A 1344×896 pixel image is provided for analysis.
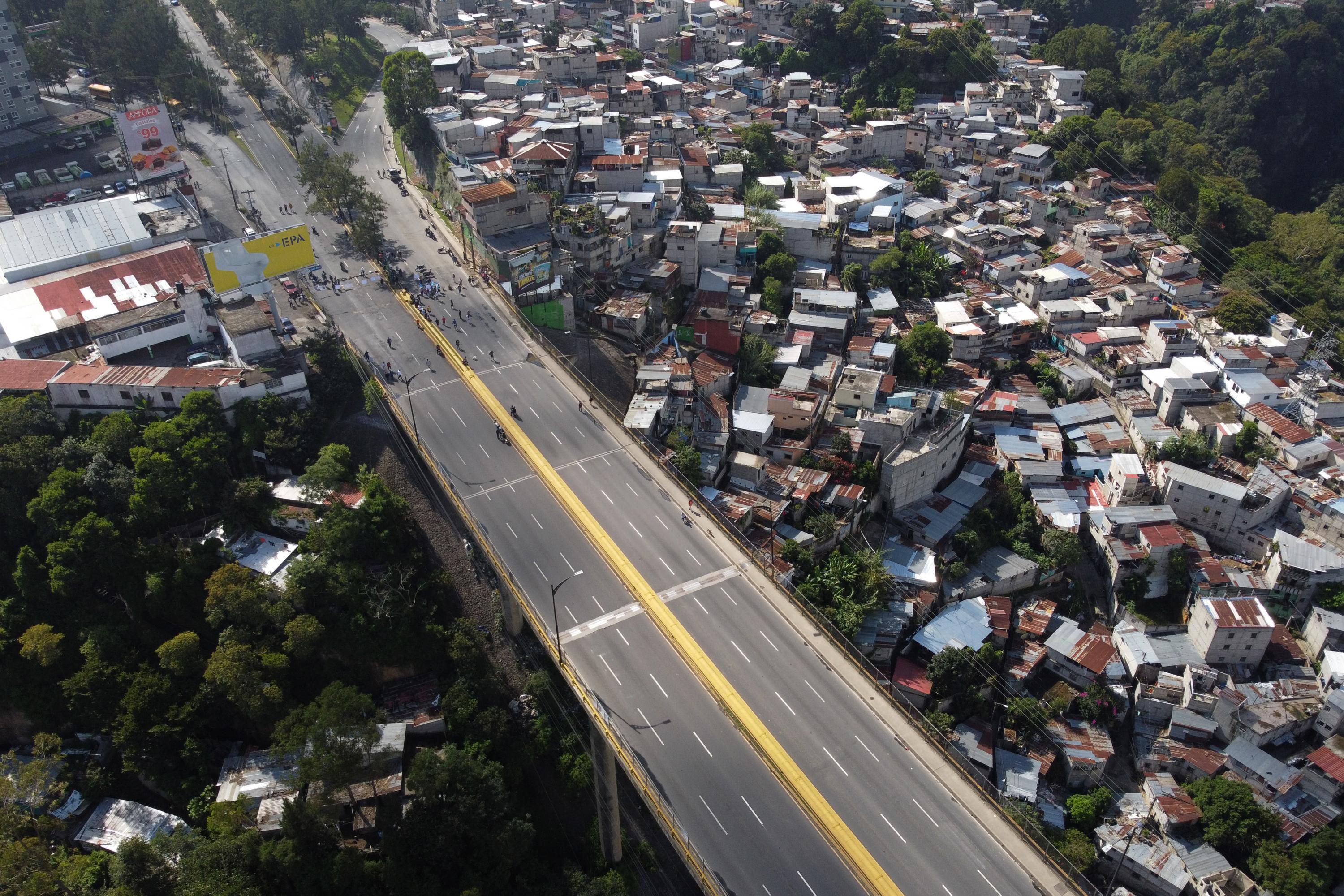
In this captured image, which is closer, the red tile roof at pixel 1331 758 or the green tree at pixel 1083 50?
the red tile roof at pixel 1331 758

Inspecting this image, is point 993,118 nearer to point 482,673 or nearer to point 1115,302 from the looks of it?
point 1115,302

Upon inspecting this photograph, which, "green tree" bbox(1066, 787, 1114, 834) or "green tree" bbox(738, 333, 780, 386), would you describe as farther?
"green tree" bbox(738, 333, 780, 386)

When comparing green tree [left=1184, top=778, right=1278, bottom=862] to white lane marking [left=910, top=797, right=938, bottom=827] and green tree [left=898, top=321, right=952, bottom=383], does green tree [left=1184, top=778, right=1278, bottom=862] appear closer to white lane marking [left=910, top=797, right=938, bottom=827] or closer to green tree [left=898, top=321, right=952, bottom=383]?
white lane marking [left=910, top=797, right=938, bottom=827]

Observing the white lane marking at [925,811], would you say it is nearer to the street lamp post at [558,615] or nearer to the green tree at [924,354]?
the street lamp post at [558,615]

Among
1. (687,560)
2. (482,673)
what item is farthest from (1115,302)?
(482,673)

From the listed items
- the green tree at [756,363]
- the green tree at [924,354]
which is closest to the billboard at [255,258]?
the green tree at [756,363]

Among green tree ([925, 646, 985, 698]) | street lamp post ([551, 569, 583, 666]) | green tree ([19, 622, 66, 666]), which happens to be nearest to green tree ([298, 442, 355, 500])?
green tree ([19, 622, 66, 666])

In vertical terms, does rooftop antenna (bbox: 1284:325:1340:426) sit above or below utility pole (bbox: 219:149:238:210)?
below
